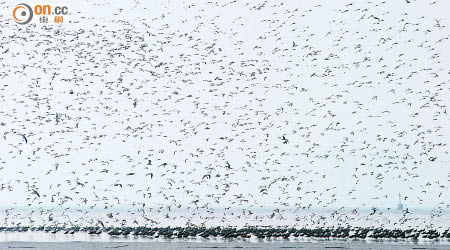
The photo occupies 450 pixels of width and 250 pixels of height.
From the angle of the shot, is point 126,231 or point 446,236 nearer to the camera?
point 446,236

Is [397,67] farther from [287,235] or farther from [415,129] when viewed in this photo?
[287,235]

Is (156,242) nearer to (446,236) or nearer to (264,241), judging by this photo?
(264,241)

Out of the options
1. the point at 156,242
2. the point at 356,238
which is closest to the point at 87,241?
the point at 156,242

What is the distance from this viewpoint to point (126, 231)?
74.2 meters

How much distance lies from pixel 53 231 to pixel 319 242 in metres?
28.6

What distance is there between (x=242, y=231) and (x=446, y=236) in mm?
16819

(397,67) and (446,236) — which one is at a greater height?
(397,67)

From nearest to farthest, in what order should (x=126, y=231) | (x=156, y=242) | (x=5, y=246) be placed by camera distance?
(x=5, y=246)
(x=156, y=242)
(x=126, y=231)

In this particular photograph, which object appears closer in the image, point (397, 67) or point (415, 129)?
point (397, 67)

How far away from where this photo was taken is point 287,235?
229 ft

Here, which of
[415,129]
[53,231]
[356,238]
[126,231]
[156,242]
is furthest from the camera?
[53,231]

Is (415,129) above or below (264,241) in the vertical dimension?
above

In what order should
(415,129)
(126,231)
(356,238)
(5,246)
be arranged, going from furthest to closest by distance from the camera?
(126,231), (356,238), (5,246), (415,129)

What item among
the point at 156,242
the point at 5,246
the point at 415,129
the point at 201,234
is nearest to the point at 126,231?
the point at 201,234
